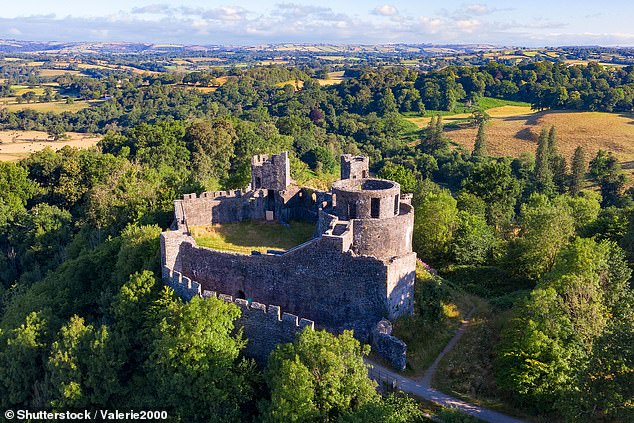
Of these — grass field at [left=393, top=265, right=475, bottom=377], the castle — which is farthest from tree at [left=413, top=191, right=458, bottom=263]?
grass field at [left=393, top=265, right=475, bottom=377]

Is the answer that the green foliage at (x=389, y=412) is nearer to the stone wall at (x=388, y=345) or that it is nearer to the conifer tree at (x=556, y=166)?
the stone wall at (x=388, y=345)

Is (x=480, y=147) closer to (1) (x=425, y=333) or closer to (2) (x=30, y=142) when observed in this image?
(1) (x=425, y=333)

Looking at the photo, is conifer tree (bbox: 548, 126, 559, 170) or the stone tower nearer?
the stone tower

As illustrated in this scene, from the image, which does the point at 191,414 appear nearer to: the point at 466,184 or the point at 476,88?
the point at 466,184

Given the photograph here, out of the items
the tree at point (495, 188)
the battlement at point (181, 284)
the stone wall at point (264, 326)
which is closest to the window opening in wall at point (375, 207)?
the stone wall at point (264, 326)

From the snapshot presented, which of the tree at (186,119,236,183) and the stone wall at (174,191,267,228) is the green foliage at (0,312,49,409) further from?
the tree at (186,119,236,183)

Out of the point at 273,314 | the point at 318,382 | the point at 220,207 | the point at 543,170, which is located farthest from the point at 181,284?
the point at 543,170
